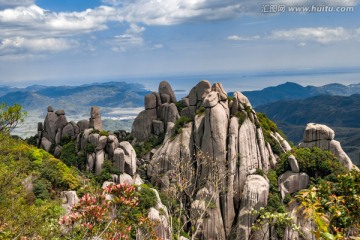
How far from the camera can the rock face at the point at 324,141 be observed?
44.9 m

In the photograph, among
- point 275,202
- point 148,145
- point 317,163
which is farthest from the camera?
point 148,145

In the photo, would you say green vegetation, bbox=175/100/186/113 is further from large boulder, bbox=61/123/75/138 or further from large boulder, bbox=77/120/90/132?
large boulder, bbox=61/123/75/138

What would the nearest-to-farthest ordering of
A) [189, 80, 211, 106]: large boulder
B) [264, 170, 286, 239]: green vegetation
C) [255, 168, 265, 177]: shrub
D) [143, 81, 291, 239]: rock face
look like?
1. [264, 170, 286, 239]: green vegetation
2. [143, 81, 291, 239]: rock face
3. [255, 168, 265, 177]: shrub
4. [189, 80, 211, 106]: large boulder

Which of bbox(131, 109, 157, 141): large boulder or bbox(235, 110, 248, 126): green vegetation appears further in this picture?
bbox(131, 109, 157, 141): large boulder

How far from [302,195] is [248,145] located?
3633cm

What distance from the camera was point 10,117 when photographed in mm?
15352

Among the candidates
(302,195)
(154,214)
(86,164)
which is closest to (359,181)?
(302,195)

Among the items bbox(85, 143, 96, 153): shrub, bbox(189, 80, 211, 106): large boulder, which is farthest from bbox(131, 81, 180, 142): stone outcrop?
bbox(85, 143, 96, 153): shrub

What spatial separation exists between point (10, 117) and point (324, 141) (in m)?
41.0

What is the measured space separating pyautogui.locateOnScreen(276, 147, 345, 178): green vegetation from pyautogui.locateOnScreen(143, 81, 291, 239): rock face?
4.32m

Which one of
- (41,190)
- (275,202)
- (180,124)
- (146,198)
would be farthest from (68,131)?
(275,202)

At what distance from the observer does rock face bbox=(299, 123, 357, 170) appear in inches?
1767

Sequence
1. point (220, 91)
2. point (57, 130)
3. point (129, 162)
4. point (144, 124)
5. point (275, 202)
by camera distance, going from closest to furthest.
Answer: point (275, 202)
point (129, 162)
point (220, 91)
point (144, 124)
point (57, 130)

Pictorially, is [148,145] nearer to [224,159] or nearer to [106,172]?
[106,172]
